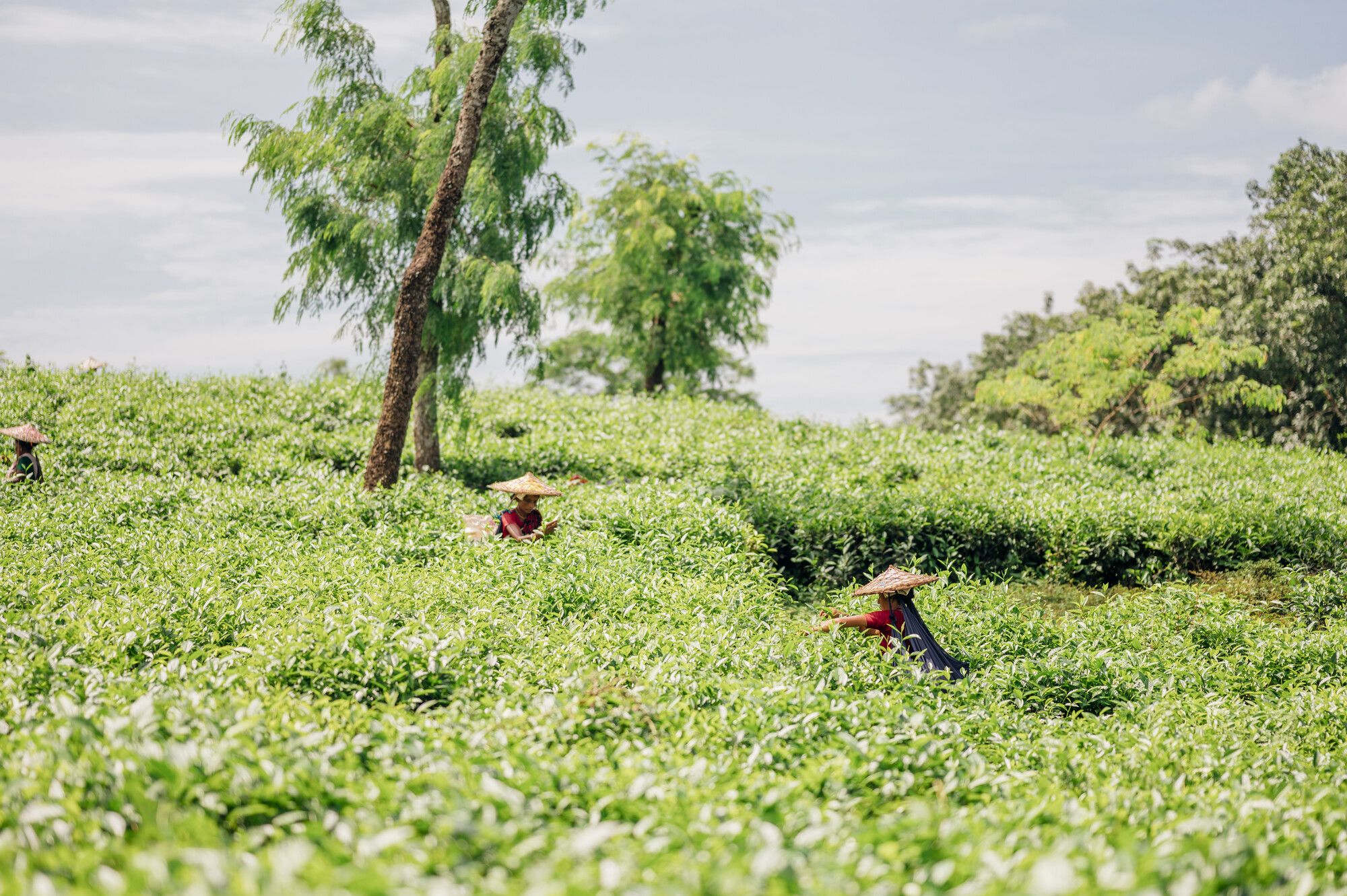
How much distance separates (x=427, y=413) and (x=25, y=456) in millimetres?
5277

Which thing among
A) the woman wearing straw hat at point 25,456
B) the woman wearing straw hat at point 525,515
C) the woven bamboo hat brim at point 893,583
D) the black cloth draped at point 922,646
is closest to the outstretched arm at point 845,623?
the woven bamboo hat brim at point 893,583

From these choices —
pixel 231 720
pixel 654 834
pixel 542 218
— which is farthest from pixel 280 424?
pixel 654 834

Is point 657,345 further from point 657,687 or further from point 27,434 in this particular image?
point 657,687

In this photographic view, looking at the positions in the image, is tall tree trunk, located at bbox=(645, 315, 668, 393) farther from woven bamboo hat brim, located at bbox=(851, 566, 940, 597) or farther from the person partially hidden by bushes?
the person partially hidden by bushes

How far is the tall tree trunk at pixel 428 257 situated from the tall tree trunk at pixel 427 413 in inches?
51.3

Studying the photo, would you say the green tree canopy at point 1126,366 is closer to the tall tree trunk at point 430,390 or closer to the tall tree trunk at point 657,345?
the tall tree trunk at point 657,345

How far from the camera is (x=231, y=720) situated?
13.4 ft

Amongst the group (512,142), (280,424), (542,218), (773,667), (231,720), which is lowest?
(773,667)

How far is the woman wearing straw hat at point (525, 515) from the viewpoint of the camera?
33.7 ft

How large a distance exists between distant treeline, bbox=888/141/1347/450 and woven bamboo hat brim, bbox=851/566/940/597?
37.2 ft

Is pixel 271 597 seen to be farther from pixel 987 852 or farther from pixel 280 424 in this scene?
pixel 280 424

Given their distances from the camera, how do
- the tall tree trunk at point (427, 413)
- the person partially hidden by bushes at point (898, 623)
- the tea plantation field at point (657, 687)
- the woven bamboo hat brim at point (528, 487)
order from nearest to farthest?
the tea plantation field at point (657, 687) → the person partially hidden by bushes at point (898, 623) → the woven bamboo hat brim at point (528, 487) → the tall tree trunk at point (427, 413)

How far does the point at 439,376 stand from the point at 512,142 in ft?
11.7

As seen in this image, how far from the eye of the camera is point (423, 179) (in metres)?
13.8
